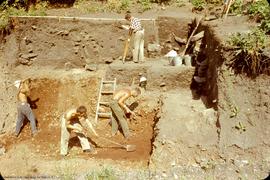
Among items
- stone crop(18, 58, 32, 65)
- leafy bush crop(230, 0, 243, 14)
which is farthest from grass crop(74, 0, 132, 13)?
leafy bush crop(230, 0, 243, 14)

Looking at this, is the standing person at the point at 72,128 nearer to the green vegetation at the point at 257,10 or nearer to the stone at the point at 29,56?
the stone at the point at 29,56

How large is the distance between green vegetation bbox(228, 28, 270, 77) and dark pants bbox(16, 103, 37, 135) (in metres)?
5.09

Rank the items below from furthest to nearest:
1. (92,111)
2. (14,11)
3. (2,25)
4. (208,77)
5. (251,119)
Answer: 1. (14,11)
2. (2,25)
3. (92,111)
4. (208,77)
5. (251,119)

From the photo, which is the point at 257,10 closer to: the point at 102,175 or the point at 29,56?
the point at 102,175

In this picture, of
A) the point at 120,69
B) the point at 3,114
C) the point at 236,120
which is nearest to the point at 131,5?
the point at 120,69

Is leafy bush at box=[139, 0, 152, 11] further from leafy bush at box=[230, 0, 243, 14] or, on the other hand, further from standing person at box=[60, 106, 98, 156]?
standing person at box=[60, 106, 98, 156]

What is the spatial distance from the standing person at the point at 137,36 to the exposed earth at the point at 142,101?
341 mm

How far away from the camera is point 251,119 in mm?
9281

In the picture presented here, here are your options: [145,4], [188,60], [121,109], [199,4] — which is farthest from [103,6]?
[121,109]

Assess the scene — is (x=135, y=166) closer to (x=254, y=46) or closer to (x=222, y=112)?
(x=222, y=112)

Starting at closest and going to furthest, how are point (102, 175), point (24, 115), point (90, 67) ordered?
point (102, 175)
point (24, 115)
point (90, 67)

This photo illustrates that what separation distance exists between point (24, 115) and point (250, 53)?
5.79 meters

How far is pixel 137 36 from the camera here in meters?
12.7

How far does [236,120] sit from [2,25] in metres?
7.39
